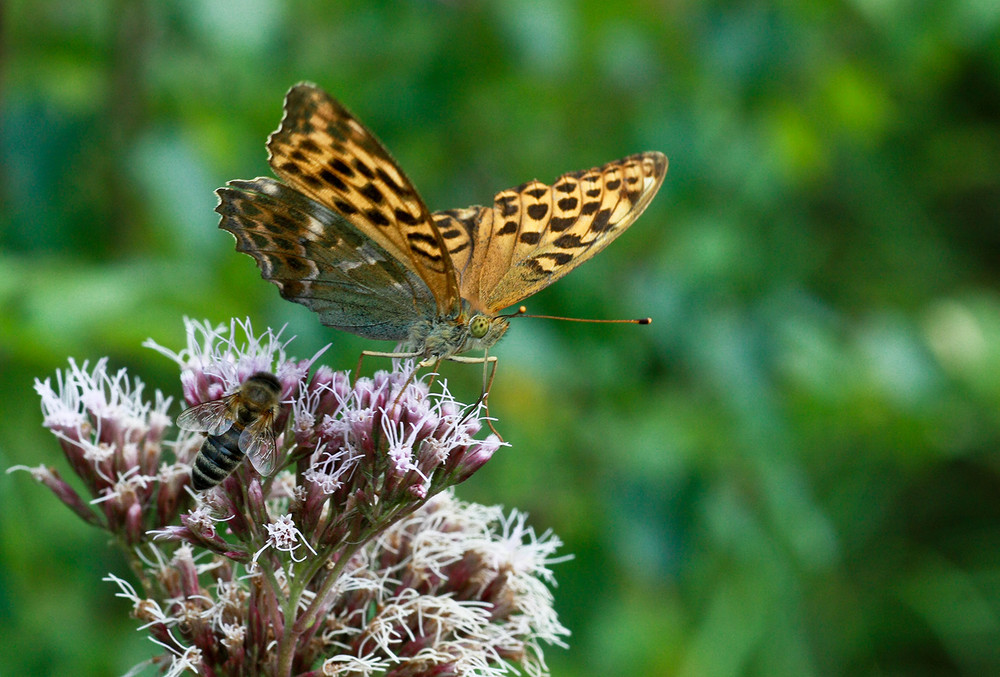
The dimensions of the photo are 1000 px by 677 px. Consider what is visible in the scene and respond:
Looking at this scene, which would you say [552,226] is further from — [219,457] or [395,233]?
[219,457]

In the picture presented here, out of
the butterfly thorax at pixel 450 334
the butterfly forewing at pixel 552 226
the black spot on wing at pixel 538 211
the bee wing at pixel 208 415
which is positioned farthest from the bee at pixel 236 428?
the black spot on wing at pixel 538 211

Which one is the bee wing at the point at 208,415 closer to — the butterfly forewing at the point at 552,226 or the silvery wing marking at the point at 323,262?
the silvery wing marking at the point at 323,262

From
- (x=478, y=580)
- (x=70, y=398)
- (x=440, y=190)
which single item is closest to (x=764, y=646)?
(x=440, y=190)

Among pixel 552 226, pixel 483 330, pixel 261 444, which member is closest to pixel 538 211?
pixel 552 226

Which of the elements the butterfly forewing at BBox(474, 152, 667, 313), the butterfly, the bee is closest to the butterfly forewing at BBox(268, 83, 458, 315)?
the butterfly

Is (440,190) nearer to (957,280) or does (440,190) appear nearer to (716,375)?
(716,375)

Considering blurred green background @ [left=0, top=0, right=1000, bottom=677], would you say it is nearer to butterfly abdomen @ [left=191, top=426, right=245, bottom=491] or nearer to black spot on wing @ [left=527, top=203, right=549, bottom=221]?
black spot on wing @ [left=527, top=203, right=549, bottom=221]
